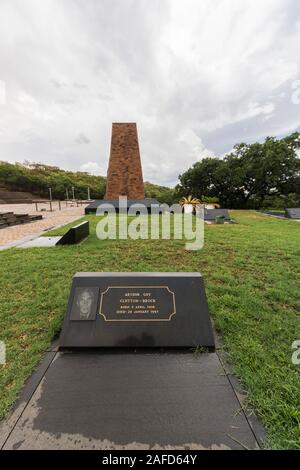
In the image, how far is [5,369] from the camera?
174cm

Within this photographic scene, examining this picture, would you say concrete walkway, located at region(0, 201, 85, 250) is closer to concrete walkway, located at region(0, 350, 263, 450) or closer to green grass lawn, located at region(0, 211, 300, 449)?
green grass lawn, located at region(0, 211, 300, 449)

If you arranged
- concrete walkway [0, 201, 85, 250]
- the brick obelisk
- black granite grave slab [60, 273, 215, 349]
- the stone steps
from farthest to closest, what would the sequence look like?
the brick obelisk
the stone steps
concrete walkway [0, 201, 85, 250]
black granite grave slab [60, 273, 215, 349]

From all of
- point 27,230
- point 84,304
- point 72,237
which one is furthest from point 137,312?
point 27,230

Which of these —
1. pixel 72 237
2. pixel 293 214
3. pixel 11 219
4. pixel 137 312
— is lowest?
pixel 137 312

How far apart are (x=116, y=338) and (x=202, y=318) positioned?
0.80m

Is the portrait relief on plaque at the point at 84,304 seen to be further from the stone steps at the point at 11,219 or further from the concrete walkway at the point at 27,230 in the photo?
the stone steps at the point at 11,219

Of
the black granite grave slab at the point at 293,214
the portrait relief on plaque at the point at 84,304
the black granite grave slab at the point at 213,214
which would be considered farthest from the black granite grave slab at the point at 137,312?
the black granite grave slab at the point at 293,214

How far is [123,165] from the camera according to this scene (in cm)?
1803

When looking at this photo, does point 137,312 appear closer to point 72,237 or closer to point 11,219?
point 72,237

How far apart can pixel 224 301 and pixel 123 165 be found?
55.8 feet

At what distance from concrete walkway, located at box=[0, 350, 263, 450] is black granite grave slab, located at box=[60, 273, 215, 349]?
111mm

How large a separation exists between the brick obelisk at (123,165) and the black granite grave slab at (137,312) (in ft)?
53.1

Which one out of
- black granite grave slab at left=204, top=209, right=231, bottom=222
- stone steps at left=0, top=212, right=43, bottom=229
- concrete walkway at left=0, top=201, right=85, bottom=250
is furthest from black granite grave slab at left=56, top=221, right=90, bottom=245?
black granite grave slab at left=204, top=209, right=231, bottom=222

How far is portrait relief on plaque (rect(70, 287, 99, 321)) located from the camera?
196 cm
